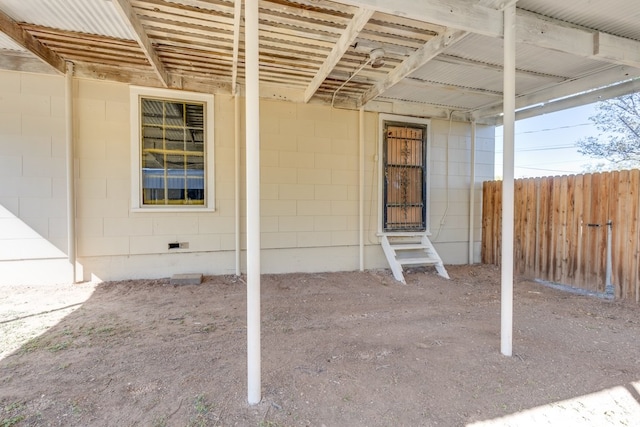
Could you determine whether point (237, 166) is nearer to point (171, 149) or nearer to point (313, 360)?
point (171, 149)

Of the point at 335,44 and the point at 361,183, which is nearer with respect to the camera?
the point at 335,44

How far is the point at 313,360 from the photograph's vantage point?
7.72ft

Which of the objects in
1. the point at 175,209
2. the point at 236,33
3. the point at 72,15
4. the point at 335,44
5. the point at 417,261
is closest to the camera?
the point at 72,15

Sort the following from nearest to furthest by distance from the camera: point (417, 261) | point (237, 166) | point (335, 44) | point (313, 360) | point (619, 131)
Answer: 1. point (313, 360)
2. point (335, 44)
3. point (237, 166)
4. point (417, 261)
5. point (619, 131)

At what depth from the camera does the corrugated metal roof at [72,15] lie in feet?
9.57

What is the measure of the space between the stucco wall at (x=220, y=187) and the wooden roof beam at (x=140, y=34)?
715 millimetres

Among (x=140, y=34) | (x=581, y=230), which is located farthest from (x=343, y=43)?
(x=581, y=230)

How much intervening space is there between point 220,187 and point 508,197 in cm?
379

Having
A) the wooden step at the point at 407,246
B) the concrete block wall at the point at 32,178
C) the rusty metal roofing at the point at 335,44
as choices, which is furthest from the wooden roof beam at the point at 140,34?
the wooden step at the point at 407,246

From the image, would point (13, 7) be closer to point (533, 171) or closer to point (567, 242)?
point (567, 242)

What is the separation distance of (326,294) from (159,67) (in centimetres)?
365

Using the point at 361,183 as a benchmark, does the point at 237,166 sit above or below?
above

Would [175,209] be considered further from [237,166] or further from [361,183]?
[361,183]

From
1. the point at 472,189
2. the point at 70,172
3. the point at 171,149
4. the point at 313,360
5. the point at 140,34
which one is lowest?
the point at 313,360
